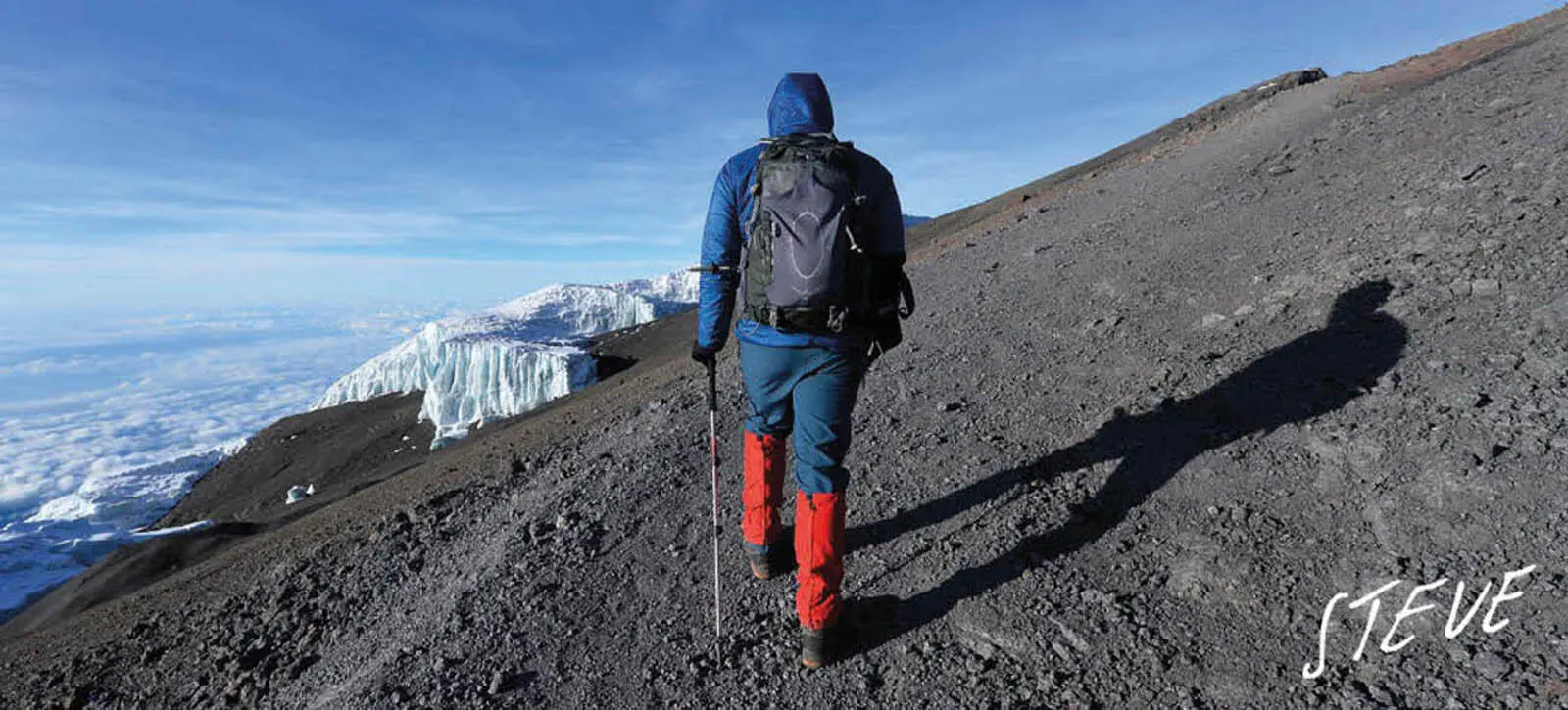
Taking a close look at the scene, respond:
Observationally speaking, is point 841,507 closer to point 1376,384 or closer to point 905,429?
point 905,429

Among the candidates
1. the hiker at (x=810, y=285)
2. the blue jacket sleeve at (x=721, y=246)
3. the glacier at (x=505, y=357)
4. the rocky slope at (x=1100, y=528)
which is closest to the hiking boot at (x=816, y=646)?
the hiker at (x=810, y=285)

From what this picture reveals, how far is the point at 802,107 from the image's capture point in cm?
317

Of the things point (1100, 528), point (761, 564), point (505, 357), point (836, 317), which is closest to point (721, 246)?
point (836, 317)

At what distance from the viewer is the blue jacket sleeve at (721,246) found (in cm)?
331

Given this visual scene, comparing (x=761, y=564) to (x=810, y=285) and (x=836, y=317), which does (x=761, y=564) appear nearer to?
(x=836, y=317)

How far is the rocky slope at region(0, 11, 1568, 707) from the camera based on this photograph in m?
2.93

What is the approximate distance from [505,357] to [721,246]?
35703 millimetres

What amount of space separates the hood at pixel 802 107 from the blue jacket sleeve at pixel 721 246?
332mm

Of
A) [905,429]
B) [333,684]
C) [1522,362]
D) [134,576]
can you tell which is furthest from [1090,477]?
[134,576]

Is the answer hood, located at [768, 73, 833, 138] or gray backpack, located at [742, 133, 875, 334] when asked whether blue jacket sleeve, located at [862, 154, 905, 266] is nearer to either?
gray backpack, located at [742, 133, 875, 334]

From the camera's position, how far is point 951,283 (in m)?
10.0

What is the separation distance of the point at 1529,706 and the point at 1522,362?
2.53 meters

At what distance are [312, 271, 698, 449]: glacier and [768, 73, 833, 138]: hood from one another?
31.2 metres

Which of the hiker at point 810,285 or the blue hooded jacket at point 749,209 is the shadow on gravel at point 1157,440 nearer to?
the hiker at point 810,285
